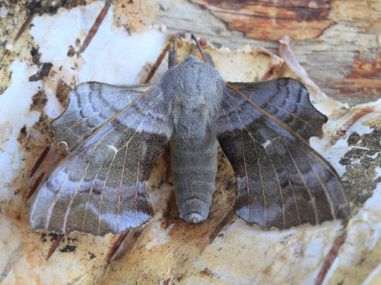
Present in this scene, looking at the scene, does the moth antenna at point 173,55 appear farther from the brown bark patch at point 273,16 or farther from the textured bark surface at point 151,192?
the brown bark patch at point 273,16

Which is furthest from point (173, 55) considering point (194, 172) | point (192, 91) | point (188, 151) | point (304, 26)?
point (304, 26)

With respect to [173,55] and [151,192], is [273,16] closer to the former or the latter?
[173,55]

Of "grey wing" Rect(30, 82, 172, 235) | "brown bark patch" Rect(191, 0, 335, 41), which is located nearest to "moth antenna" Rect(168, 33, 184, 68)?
"grey wing" Rect(30, 82, 172, 235)

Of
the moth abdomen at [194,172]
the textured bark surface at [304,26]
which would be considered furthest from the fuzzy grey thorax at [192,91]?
the textured bark surface at [304,26]

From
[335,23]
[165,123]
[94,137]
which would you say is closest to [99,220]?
[94,137]

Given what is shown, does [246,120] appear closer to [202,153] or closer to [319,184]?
[202,153]

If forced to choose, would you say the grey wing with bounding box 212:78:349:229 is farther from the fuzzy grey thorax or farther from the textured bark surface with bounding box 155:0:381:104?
the textured bark surface with bounding box 155:0:381:104
